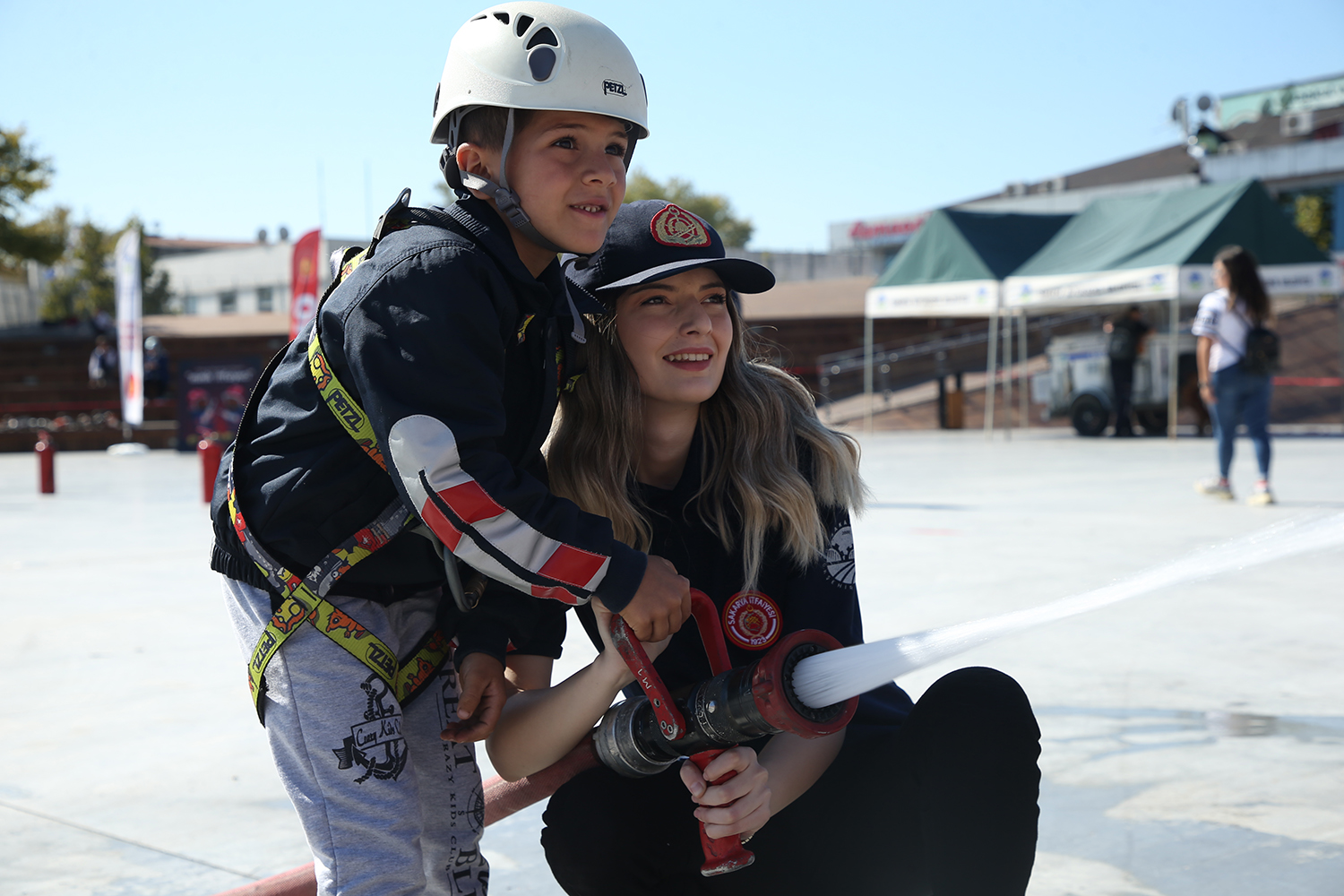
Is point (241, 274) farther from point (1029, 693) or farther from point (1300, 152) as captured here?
point (1029, 693)

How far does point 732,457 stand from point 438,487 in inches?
25.1

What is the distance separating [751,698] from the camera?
1584 mm

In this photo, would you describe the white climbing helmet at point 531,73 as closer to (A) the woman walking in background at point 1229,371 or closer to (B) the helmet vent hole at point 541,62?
(B) the helmet vent hole at point 541,62

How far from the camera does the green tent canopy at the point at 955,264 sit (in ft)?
54.1

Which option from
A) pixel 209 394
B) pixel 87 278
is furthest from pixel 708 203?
pixel 209 394

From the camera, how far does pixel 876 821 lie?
1863 mm

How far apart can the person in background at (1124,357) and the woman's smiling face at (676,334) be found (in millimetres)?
14820

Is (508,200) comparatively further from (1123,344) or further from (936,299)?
(936,299)

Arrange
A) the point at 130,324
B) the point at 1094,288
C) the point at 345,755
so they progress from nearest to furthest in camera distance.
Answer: the point at 345,755
the point at 1094,288
the point at 130,324

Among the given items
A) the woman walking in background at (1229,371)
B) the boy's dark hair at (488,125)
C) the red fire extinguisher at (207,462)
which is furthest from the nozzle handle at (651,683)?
the red fire extinguisher at (207,462)

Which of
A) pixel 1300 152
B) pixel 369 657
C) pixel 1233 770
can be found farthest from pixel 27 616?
pixel 1300 152

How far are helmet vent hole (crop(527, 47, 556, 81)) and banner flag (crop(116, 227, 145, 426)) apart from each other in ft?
60.3

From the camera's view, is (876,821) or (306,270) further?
(306,270)

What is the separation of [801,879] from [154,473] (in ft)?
47.5
